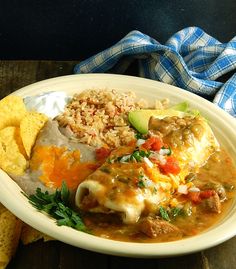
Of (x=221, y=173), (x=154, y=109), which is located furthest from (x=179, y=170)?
(x=154, y=109)

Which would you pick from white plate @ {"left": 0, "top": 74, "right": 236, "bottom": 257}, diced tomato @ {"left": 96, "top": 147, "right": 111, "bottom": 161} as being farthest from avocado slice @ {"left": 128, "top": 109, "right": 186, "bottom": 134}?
diced tomato @ {"left": 96, "top": 147, "right": 111, "bottom": 161}

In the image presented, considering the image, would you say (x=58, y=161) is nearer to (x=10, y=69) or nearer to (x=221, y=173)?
(x=221, y=173)

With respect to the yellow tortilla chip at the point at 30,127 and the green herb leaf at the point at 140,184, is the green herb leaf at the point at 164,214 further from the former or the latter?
the yellow tortilla chip at the point at 30,127

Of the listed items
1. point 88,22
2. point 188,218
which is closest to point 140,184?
point 188,218

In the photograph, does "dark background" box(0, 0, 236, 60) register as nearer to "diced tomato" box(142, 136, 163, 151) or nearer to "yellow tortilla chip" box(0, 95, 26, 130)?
"yellow tortilla chip" box(0, 95, 26, 130)

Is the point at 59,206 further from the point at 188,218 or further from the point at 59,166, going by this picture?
the point at 188,218

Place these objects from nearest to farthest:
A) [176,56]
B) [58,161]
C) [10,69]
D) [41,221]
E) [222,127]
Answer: [41,221]
[58,161]
[222,127]
[176,56]
[10,69]
